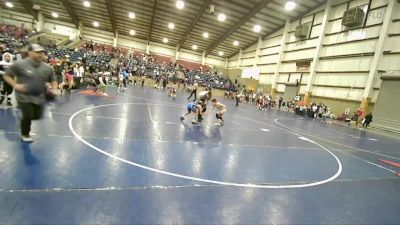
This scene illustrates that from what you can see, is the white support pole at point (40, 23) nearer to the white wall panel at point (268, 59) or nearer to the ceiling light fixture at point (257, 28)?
the ceiling light fixture at point (257, 28)

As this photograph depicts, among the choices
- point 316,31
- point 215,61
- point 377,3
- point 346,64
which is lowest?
point 346,64

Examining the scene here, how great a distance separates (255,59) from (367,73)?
62.6 feet

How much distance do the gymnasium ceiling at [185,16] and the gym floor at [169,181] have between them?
77.8 feet

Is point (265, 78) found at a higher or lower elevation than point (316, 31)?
lower

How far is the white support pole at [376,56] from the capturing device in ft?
64.4

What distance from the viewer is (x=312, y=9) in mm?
28125

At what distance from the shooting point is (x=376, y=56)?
790 inches

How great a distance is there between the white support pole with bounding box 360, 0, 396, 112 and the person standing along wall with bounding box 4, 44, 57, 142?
23.2 metres

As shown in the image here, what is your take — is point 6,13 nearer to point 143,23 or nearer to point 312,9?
point 143,23

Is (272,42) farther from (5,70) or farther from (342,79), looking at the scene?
(5,70)

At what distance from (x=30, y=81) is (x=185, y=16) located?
30103 mm

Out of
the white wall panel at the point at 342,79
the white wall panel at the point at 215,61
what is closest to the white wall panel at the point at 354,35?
the white wall panel at the point at 342,79

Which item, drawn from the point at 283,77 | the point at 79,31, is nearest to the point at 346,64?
the point at 283,77

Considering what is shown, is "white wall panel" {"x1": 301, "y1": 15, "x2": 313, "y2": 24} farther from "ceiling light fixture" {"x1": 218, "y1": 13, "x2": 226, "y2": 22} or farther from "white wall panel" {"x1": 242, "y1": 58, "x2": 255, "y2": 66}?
"white wall panel" {"x1": 242, "y1": 58, "x2": 255, "y2": 66}
